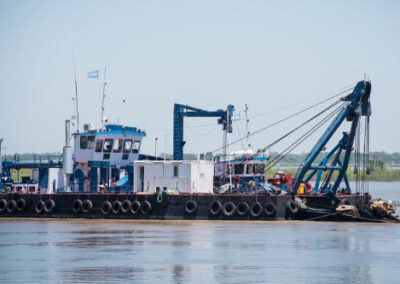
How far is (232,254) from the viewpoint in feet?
117

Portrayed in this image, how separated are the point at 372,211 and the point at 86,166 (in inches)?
611

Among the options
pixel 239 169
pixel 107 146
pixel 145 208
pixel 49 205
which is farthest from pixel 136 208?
pixel 239 169

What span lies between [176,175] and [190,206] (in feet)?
7.33

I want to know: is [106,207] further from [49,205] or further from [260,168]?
[260,168]

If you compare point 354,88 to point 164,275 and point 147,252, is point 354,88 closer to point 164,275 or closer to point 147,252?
point 147,252

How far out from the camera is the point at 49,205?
172 feet

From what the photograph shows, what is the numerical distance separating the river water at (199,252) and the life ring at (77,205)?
72.5 inches

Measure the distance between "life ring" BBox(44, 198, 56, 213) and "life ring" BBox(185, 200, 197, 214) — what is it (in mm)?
7616

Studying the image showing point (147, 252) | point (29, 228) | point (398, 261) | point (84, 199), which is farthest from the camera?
point (84, 199)

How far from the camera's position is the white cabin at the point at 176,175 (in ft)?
→ 166


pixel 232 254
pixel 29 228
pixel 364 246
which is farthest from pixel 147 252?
pixel 29 228

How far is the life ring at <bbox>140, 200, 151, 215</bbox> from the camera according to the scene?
164 feet

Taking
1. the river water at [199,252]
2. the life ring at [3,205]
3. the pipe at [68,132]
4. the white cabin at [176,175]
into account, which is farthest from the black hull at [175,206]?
the pipe at [68,132]

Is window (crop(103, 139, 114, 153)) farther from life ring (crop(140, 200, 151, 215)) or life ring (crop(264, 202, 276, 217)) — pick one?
life ring (crop(264, 202, 276, 217))
